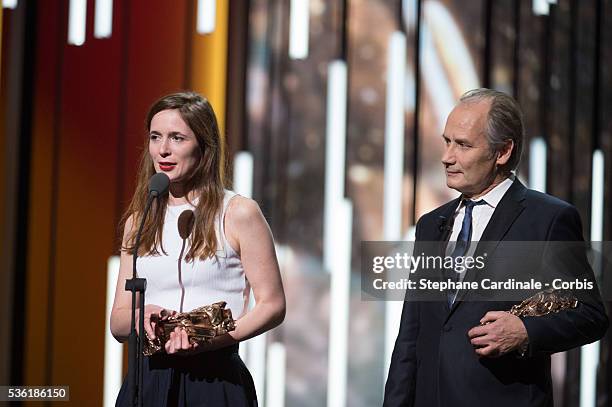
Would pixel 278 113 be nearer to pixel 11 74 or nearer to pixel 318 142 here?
pixel 318 142

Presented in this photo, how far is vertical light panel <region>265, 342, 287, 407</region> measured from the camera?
417 centimetres

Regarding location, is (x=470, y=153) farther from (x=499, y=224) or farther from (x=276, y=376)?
(x=276, y=376)

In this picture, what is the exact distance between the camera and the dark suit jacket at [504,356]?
82.5 inches

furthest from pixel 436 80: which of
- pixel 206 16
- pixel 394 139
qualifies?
pixel 206 16

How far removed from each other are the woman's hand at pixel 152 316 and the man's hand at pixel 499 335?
68 cm

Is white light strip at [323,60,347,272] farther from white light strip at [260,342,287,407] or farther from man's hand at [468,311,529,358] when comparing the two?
man's hand at [468,311,529,358]

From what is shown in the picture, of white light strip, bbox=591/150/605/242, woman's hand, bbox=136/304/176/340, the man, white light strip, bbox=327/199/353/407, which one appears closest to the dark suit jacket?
the man

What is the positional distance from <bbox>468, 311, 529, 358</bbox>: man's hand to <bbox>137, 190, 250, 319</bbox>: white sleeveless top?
1.91 feet

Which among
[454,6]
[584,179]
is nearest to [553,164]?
[584,179]

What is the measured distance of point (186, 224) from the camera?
229 cm

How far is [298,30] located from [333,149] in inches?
22.8

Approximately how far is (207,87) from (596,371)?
2.33 m

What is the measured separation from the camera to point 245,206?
2.28 meters

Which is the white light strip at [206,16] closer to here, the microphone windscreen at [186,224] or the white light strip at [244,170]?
the white light strip at [244,170]
